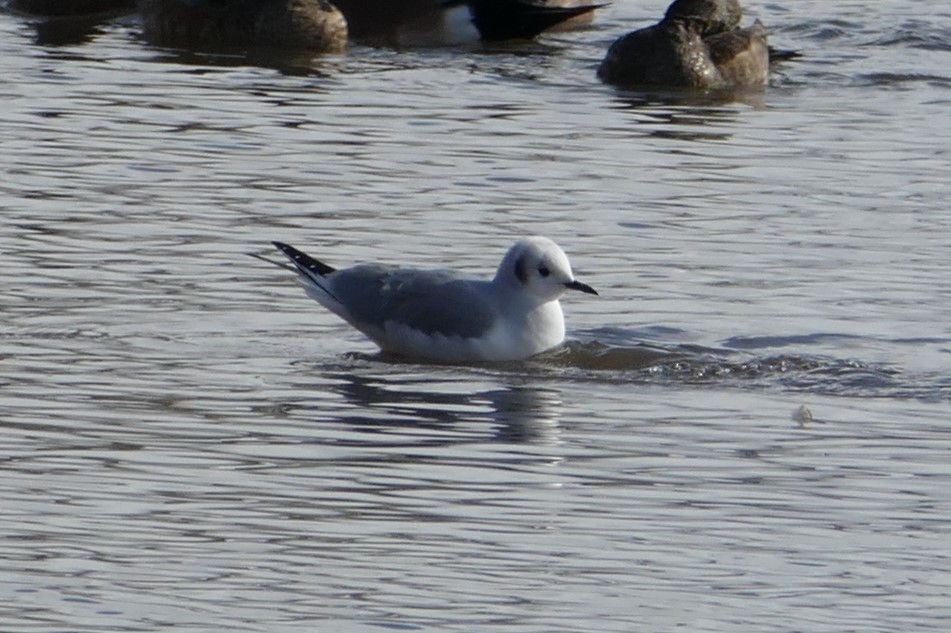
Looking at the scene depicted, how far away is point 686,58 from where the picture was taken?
1605 cm

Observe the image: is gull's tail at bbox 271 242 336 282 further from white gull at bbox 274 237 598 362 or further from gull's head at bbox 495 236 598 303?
gull's head at bbox 495 236 598 303

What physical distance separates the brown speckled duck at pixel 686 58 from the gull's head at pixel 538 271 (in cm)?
690

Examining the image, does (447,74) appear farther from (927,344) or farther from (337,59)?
(927,344)

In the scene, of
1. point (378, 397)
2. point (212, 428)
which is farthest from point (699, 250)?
point (212, 428)

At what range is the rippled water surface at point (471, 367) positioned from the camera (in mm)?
5848

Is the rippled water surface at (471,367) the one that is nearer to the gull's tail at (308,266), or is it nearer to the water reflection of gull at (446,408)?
the water reflection of gull at (446,408)

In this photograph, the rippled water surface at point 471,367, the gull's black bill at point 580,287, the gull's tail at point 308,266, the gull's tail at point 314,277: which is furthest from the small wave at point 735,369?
the gull's tail at point 308,266

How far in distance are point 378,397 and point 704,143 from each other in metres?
5.69

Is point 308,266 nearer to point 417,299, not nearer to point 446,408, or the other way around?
point 417,299

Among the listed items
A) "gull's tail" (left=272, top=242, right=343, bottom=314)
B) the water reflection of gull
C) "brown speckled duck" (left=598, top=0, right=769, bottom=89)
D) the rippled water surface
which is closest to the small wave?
the rippled water surface

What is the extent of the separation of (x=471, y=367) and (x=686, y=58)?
296 inches

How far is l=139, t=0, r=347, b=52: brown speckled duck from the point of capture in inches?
673

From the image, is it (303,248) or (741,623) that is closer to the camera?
(741,623)

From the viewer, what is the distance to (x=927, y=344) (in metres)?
8.89
